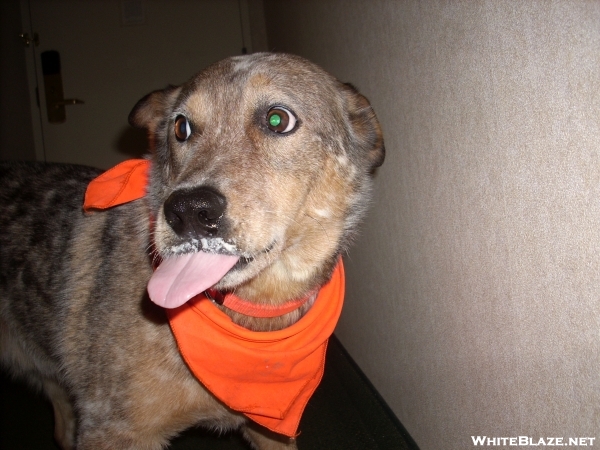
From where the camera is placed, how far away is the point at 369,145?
2012 mm

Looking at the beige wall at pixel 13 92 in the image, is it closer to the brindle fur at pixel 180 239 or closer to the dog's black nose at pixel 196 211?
the brindle fur at pixel 180 239

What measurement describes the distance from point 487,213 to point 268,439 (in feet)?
4.77

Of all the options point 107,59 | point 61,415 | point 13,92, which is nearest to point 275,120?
point 61,415

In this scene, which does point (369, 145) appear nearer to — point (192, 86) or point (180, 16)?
point (192, 86)

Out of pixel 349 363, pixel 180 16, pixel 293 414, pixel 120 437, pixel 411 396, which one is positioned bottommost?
pixel 349 363

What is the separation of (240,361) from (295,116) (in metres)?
0.99

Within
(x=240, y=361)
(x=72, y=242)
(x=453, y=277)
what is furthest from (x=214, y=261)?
(x=72, y=242)

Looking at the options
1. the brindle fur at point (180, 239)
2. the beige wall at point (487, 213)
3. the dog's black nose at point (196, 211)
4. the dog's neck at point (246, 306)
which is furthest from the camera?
the dog's neck at point (246, 306)

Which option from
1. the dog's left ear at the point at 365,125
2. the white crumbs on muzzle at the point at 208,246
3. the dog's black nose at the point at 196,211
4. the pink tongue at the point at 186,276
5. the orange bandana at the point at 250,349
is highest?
the dog's left ear at the point at 365,125

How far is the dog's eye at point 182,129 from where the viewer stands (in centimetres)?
168

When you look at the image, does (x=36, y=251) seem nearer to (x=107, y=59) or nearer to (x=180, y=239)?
(x=180, y=239)

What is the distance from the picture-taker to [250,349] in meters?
1.70

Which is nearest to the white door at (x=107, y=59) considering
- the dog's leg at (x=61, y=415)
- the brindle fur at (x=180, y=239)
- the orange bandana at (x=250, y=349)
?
the dog's leg at (x=61, y=415)

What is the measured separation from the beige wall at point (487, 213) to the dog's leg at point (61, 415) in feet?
6.22
